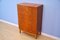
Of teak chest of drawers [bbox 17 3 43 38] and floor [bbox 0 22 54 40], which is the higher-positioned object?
teak chest of drawers [bbox 17 3 43 38]

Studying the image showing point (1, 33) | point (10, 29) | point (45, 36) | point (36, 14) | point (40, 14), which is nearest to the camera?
point (36, 14)

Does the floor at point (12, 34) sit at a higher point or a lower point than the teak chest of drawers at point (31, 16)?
lower

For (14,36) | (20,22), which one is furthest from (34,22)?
(14,36)

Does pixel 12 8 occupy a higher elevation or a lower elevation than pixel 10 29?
higher

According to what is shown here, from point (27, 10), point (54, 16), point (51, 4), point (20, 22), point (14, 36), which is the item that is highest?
point (51, 4)

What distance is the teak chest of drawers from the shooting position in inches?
88.2

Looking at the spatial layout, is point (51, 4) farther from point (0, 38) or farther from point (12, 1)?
point (0, 38)

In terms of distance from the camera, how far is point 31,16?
2.32 meters

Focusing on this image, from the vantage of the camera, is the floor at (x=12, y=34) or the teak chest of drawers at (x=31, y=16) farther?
the floor at (x=12, y=34)

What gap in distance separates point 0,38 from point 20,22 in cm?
69

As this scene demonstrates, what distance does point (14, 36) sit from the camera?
101 inches

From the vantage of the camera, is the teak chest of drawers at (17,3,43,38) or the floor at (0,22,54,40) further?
the floor at (0,22,54,40)

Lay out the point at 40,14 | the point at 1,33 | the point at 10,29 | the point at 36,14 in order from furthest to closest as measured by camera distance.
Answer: the point at 10,29
the point at 1,33
the point at 40,14
the point at 36,14

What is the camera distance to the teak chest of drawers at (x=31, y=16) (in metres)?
2.24
